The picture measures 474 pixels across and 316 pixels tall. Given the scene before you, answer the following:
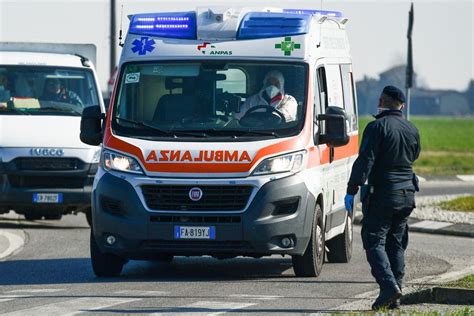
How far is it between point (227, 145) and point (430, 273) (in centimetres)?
289

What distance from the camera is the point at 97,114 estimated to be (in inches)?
588

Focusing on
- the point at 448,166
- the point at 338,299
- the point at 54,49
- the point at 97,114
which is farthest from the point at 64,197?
the point at 448,166

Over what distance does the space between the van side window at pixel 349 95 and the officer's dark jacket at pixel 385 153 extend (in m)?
4.44

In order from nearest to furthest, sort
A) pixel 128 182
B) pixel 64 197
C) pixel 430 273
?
pixel 128 182 → pixel 430 273 → pixel 64 197

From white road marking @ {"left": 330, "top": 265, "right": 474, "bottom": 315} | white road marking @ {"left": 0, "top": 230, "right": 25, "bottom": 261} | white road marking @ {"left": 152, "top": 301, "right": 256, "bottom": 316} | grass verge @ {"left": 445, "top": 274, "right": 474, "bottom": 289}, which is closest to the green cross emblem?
white road marking @ {"left": 330, "top": 265, "right": 474, "bottom": 315}

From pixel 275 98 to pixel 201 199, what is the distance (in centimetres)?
133

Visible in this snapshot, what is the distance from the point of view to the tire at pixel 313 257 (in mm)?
14586

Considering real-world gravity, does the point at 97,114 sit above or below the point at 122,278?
above

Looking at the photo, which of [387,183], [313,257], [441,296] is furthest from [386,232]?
[313,257]

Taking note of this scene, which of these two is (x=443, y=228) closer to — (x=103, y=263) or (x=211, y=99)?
(x=211, y=99)

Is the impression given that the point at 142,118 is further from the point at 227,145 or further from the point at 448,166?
the point at 448,166

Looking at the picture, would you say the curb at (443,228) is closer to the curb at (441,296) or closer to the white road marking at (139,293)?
the curb at (441,296)

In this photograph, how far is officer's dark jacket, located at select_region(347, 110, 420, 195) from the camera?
12.3 meters

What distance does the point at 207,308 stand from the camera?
12.0 meters
